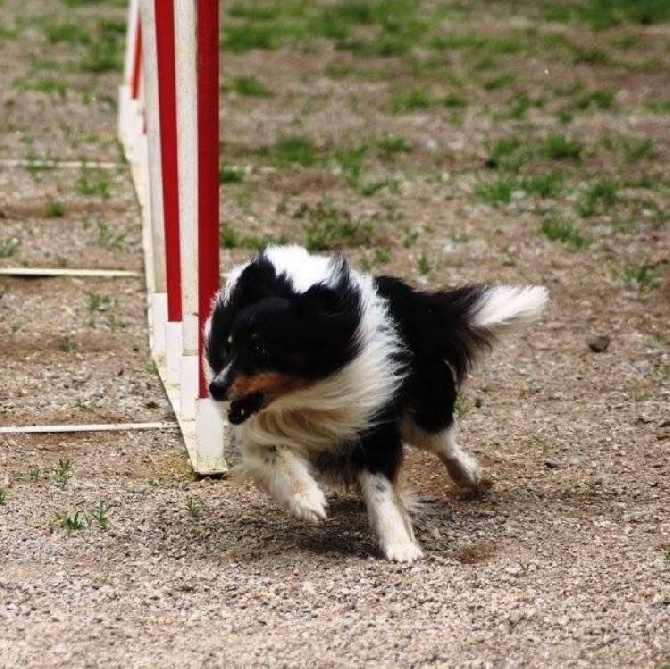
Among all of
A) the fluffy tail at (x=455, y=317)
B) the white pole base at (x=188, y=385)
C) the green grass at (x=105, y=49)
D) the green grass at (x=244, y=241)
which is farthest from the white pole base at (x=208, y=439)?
the green grass at (x=105, y=49)

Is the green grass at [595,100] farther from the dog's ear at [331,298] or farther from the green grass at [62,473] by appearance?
the dog's ear at [331,298]

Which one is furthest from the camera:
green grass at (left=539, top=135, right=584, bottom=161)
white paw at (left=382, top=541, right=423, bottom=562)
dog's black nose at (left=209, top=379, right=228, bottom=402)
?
green grass at (left=539, top=135, right=584, bottom=161)

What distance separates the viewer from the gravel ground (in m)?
4.54

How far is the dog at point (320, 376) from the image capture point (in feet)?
16.4

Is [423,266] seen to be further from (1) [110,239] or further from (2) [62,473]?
(2) [62,473]

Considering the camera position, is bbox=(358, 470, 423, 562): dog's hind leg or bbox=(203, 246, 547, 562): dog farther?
bbox=(358, 470, 423, 562): dog's hind leg

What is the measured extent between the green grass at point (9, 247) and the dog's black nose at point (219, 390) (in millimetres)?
4355

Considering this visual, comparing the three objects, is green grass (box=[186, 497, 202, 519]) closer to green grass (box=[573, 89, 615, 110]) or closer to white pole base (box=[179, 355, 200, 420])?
white pole base (box=[179, 355, 200, 420])

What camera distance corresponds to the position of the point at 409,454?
6414mm

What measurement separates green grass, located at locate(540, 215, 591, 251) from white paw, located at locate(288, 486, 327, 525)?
15.3ft

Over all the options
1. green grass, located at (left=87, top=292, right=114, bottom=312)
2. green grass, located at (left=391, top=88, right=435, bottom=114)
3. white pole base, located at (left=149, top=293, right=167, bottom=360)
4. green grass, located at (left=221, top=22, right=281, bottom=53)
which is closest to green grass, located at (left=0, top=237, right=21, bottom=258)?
green grass, located at (left=87, top=292, right=114, bottom=312)

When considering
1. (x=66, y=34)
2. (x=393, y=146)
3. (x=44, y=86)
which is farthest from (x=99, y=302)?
(x=66, y=34)

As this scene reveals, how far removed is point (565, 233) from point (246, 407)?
4937 millimetres

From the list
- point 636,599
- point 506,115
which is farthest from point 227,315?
point 506,115
